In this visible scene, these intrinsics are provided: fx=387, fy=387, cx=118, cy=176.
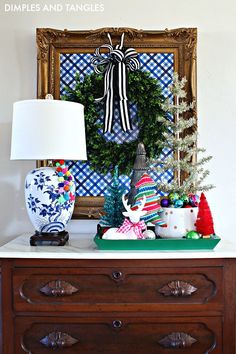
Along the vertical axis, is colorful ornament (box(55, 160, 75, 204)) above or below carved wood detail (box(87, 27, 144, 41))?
below

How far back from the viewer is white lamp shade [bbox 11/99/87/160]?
1535 millimetres

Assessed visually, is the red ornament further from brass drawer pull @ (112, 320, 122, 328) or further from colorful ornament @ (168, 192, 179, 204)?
brass drawer pull @ (112, 320, 122, 328)

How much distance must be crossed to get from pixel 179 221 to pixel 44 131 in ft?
2.13

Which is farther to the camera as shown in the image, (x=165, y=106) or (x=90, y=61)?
(x=90, y=61)

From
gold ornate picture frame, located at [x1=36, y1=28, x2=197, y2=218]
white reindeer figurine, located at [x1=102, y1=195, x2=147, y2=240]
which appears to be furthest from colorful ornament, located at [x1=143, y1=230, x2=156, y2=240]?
gold ornate picture frame, located at [x1=36, y1=28, x2=197, y2=218]

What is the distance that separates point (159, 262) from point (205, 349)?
1.24 feet

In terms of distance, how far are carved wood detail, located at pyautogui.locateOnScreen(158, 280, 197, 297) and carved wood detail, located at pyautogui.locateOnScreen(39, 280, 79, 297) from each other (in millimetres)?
337

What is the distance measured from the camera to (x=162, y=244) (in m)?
1.49

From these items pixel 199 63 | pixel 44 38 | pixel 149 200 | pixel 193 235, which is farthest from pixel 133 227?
pixel 44 38

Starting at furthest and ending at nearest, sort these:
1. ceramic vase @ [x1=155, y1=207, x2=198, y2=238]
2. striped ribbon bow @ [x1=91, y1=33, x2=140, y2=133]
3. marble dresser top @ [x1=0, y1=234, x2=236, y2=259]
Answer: striped ribbon bow @ [x1=91, y1=33, x2=140, y2=133]
ceramic vase @ [x1=155, y1=207, x2=198, y2=238]
marble dresser top @ [x1=0, y1=234, x2=236, y2=259]

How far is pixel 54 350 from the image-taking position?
1482mm

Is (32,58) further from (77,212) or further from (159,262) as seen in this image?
(159,262)

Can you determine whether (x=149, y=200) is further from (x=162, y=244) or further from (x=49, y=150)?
(x=49, y=150)

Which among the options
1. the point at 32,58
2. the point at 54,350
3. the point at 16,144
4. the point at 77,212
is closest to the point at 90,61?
the point at 32,58
